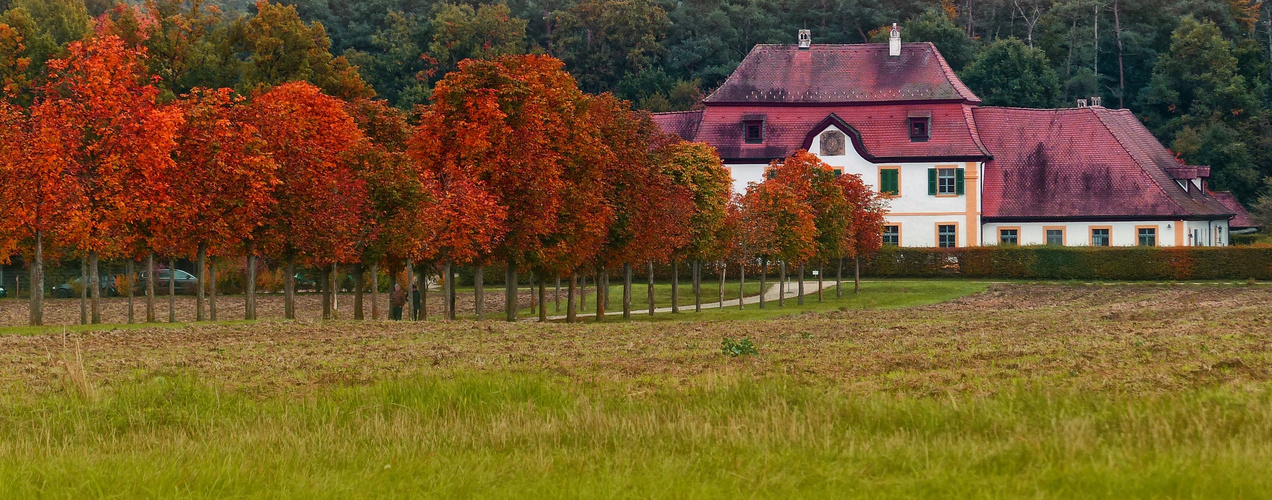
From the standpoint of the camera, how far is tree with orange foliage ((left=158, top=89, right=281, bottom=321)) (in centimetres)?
4041

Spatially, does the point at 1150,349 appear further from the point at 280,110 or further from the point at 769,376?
the point at 280,110

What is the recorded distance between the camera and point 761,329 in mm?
34656

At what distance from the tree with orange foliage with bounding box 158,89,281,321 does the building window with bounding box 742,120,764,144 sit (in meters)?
48.5

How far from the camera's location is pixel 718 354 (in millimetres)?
23094

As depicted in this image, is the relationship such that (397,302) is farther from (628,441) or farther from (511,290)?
(628,441)

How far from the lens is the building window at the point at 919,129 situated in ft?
282

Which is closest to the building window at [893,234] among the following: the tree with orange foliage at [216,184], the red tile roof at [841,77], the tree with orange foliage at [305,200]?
the red tile roof at [841,77]

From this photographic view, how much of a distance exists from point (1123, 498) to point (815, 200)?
51137 millimetres

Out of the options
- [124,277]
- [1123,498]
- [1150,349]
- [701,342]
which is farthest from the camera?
[124,277]

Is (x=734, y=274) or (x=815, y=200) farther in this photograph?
(x=734, y=274)

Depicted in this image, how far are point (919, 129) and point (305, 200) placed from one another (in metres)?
51.5

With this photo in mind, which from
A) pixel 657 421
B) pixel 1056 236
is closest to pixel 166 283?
pixel 1056 236

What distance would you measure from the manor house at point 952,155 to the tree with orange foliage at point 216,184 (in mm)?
47319

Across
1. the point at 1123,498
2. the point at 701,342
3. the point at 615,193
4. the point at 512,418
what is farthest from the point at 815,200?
the point at 1123,498
